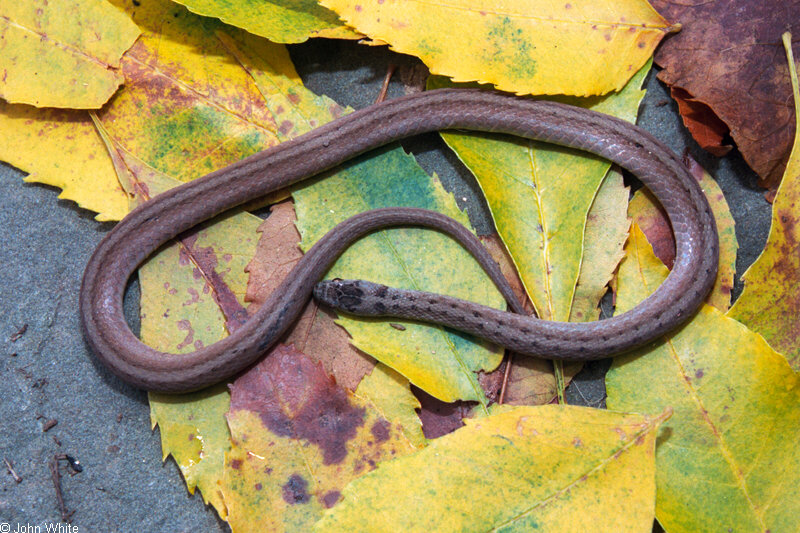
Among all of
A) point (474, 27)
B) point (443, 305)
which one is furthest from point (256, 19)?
point (443, 305)

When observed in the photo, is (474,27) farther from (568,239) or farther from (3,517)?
(3,517)

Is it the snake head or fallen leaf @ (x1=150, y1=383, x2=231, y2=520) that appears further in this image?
the snake head

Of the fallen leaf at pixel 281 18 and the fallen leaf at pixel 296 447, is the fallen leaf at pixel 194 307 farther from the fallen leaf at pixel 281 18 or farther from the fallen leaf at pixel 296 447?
the fallen leaf at pixel 281 18

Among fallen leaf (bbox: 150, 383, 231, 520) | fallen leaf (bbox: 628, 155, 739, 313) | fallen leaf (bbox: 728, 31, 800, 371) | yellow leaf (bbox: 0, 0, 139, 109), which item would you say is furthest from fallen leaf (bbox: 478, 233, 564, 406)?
yellow leaf (bbox: 0, 0, 139, 109)

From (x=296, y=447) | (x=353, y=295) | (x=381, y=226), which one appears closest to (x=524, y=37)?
(x=381, y=226)

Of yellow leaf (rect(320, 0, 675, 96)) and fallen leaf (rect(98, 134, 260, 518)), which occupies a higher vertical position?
yellow leaf (rect(320, 0, 675, 96))

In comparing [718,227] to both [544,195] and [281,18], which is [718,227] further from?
[281,18]

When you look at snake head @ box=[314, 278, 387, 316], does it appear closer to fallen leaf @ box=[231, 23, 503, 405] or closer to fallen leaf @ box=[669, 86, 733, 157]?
fallen leaf @ box=[231, 23, 503, 405]
